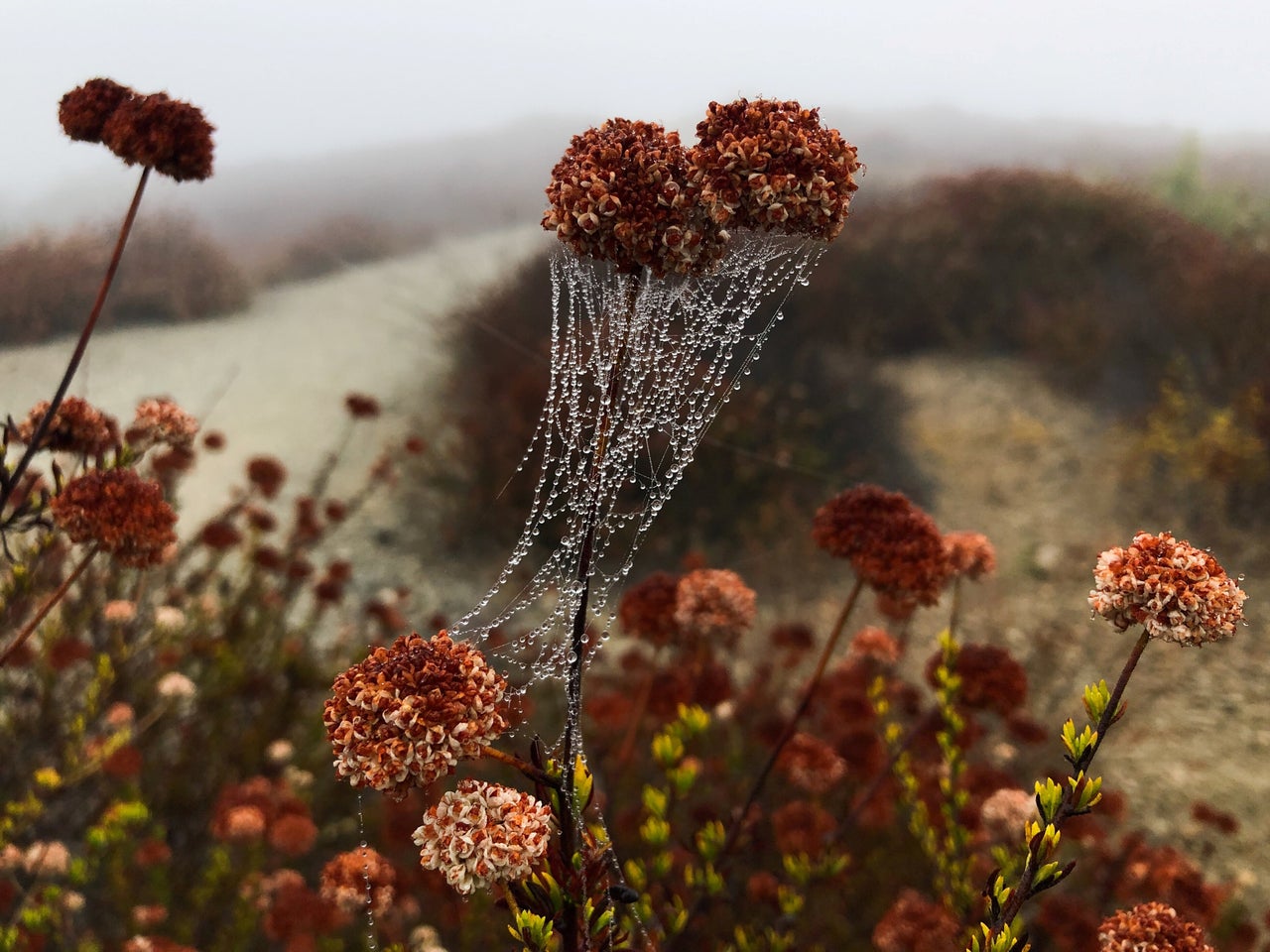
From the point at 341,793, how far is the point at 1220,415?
5481 millimetres

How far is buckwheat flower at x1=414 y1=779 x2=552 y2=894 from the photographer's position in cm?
66

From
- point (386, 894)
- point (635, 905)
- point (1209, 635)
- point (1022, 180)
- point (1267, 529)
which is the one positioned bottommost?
point (1267, 529)

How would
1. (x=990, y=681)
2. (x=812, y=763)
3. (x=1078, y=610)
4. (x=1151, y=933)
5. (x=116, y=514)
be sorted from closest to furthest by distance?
(x=1151, y=933) → (x=116, y=514) → (x=990, y=681) → (x=812, y=763) → (x=1078, y=610)

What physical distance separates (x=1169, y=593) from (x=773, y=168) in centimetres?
59

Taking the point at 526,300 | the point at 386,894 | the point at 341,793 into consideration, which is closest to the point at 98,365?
the point at 526,300

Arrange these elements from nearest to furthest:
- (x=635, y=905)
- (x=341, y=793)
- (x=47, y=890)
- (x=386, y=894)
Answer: (x=635, y=905)
(x=386, y=894)
(x=47, y=890)
(x=341, y=793)

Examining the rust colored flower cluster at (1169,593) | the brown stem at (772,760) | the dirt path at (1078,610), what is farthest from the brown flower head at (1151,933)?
the dirt path at (1078,610)

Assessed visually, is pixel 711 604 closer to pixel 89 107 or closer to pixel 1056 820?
pixel 1056 820

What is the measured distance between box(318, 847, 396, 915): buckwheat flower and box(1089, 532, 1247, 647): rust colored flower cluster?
3.45 feet

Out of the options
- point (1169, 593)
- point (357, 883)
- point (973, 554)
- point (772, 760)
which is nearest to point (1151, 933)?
point (1169, 593)

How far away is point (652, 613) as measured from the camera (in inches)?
64.3

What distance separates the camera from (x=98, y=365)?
638 centimetres

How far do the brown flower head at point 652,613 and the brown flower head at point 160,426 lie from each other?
94 centimetres

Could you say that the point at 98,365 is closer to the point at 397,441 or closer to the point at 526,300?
the point at 397,441
